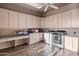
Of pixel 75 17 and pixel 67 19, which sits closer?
pixel 75 17

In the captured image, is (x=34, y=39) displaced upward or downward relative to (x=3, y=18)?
downward

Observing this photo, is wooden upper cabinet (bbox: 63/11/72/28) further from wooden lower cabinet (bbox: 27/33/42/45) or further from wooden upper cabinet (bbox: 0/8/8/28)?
wooden upper cabinet (bbox: 0/8/8/28)

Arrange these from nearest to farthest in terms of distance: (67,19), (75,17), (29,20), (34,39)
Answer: (75,17)
(67,19)
(34,39)
(29,20)

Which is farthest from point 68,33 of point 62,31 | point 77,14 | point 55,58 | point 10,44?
point 10,44

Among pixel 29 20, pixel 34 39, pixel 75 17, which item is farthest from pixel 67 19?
pixel 29 20

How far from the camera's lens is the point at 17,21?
186 centimetres

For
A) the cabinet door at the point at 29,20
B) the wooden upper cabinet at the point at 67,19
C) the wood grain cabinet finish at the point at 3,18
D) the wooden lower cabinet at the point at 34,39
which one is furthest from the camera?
the cabinet door at the point at 29,20

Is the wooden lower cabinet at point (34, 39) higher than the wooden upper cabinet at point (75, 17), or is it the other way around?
the wooden upper cabinet at point (75, 17)

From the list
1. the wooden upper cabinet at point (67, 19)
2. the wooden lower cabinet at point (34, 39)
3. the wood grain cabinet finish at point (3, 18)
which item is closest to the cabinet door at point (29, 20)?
the wooden lower cabinet at point (34, 39)

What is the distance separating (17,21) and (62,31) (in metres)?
1.21

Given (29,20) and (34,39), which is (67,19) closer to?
(34,39)

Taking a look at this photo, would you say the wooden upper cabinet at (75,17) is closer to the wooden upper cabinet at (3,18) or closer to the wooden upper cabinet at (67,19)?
the wooden upper cabinet at (67,19)

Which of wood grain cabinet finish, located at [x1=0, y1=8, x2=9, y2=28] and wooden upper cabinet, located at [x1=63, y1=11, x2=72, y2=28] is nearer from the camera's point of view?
wooden upper cabinet, located at [x1=63, y1=11, x2=72, y2=28]


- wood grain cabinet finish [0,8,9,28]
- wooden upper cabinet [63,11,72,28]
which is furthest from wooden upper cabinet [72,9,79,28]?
wood grain cabinet finish [0,8,9,28]
